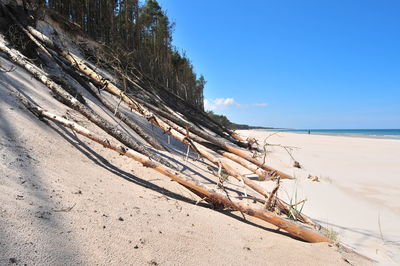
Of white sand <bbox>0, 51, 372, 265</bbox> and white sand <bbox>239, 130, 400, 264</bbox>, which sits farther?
white sand <bbox>239, 130, 400, 264</bbox>

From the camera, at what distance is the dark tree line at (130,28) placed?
9621mm

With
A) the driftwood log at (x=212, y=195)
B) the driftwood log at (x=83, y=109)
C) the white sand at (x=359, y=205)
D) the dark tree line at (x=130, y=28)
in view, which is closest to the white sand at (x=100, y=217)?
the driftwood log at (x=212, y=195)

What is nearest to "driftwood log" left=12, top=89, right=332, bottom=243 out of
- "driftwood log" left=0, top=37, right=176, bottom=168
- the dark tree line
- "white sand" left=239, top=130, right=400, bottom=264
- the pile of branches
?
the pile of branches

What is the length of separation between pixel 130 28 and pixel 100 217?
1326 cm

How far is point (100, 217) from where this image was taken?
1389 millimetres

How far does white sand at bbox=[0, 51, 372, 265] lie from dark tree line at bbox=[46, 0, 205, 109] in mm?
2695

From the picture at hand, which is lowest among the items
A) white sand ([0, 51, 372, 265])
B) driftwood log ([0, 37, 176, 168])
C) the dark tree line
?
white sand ([0, 51, 372, 265])

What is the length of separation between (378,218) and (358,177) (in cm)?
230

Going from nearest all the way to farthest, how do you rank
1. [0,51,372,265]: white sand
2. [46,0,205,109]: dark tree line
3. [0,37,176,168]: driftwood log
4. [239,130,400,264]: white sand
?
[0,51,372,265]: white sand → [239,130,400,264]: white sand → [0,37,176,168]: driftwood log → [46,0,205,109]: dark tree line

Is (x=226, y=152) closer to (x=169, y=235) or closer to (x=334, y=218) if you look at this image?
(x=334, y=218)

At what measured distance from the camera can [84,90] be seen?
421 centimetres

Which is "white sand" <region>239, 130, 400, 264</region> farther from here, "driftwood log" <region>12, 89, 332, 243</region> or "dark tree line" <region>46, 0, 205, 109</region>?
"dark tree line" <region>46, 0, 205, 109</region>

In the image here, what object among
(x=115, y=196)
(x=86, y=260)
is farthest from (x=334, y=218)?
(x=86, y=260)

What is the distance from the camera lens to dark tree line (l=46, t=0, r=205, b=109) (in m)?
9.62
